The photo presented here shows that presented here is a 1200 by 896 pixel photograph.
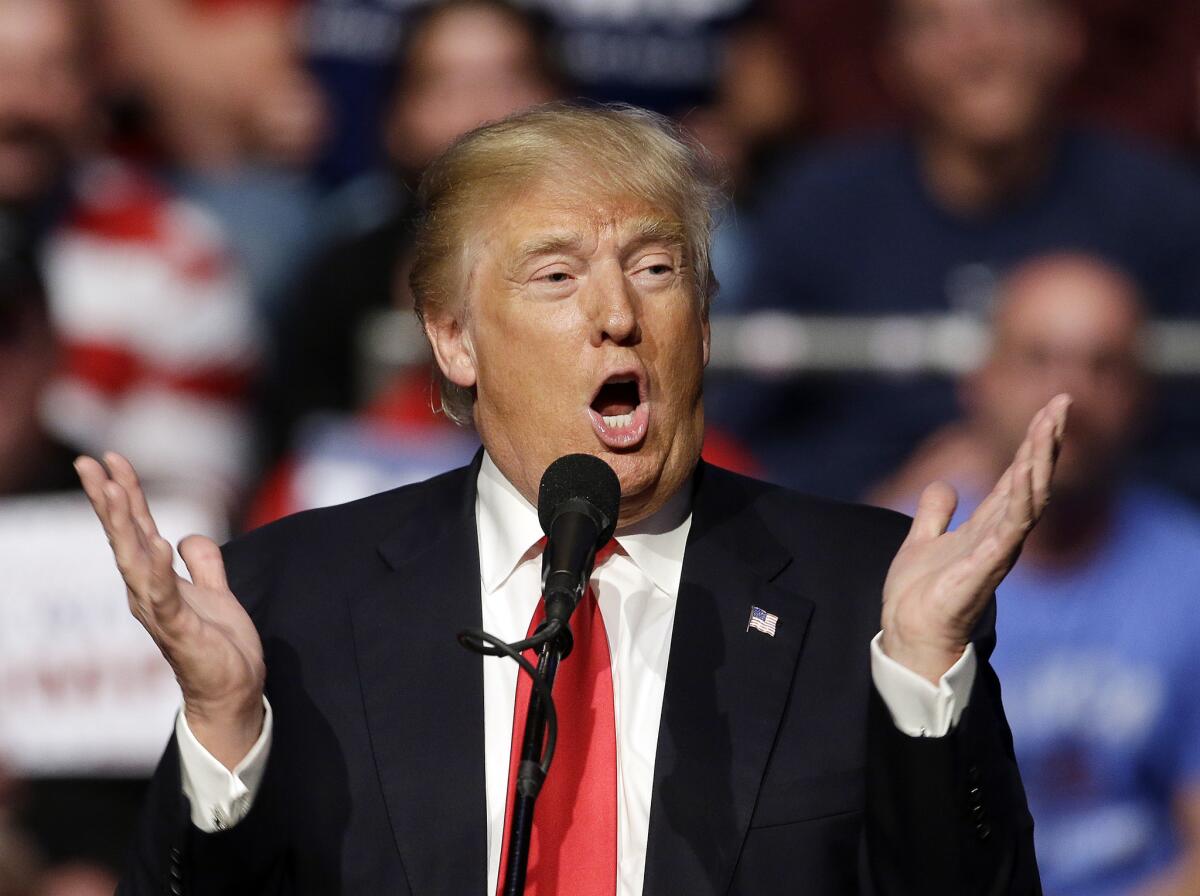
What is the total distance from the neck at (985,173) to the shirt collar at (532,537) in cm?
247

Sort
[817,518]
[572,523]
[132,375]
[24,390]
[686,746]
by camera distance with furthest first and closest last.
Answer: [132,375]
[24,390]
[817,518]
[686,746]
[572,523]

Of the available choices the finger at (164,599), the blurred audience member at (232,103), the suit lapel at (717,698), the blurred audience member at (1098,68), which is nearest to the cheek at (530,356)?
the suit lapel at (717,698)

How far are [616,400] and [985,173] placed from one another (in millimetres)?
2551

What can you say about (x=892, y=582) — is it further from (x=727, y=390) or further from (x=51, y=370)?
(x=51, y=370)

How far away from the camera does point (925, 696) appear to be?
1.87 m

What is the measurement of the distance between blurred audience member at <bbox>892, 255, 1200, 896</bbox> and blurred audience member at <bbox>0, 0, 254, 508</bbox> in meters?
1.71

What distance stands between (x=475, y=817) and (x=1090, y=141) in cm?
311

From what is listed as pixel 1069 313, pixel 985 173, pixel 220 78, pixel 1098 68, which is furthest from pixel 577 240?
pixel 1098 68

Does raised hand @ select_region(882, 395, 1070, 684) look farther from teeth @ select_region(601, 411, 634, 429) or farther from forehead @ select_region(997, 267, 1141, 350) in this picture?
forehead @ select_region(997, 267, 1141, 350)

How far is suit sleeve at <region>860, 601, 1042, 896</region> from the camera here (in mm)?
1866

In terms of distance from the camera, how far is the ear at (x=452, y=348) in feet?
7.63

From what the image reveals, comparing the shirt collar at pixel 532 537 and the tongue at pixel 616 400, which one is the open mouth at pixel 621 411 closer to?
the tongue at pixel 616 400

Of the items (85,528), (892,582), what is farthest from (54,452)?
(892,582)

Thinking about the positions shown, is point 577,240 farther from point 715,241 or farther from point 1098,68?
point 1098,68
